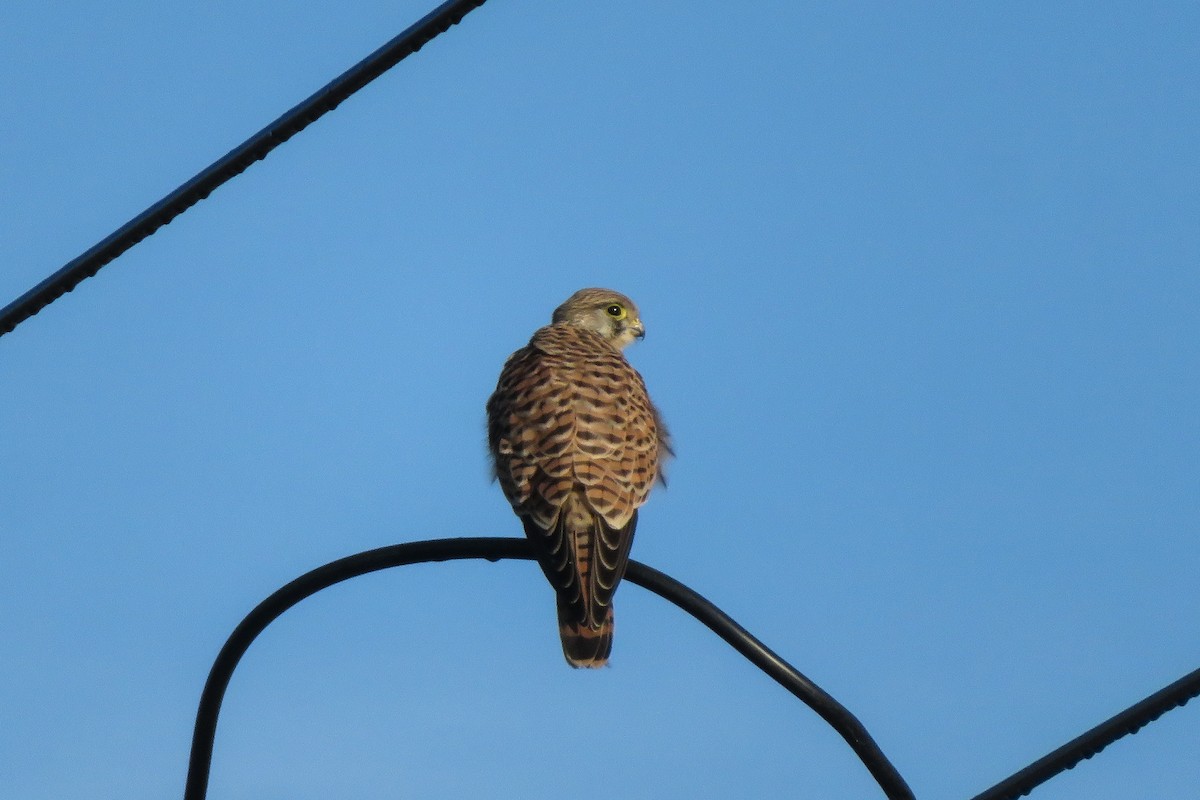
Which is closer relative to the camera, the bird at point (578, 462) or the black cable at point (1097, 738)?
the black cable at point (1097, 738)

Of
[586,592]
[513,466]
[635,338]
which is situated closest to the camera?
[586,592]

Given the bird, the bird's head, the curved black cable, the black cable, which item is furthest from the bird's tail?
the bird's head

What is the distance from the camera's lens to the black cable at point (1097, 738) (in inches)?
150

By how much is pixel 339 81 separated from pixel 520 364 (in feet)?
8.12

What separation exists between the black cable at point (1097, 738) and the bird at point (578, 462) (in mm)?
1739

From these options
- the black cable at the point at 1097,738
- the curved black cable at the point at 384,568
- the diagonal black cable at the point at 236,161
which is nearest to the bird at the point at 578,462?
the curved black cable at the point at 384,568

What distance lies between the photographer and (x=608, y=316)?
27.5 ft

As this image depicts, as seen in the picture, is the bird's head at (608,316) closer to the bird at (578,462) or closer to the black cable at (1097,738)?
the bird at (578,462)

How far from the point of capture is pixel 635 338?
842 cm

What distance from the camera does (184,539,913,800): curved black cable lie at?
160 inches

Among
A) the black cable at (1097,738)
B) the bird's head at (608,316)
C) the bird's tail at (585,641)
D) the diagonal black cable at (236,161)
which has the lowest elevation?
the black cable at (1097,738)

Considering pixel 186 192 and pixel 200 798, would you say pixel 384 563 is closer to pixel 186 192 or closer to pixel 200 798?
pixel 200 798

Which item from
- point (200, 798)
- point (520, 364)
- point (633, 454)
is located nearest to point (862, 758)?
point (200, 798)

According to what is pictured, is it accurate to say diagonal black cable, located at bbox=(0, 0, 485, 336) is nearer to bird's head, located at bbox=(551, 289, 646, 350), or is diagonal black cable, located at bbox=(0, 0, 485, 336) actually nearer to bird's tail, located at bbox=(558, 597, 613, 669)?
bird's tail, located at bbox=(558, 597, 613, 669)
